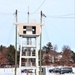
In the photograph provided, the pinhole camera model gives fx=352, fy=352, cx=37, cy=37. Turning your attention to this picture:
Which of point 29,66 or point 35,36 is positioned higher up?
point 35,36

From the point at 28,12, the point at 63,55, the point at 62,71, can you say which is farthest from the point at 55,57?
the point at 28,12

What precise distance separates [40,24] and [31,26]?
0.78 metres

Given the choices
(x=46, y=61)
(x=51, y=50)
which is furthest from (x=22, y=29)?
(x=51, y=50)

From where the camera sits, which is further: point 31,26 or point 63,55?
point 63,55

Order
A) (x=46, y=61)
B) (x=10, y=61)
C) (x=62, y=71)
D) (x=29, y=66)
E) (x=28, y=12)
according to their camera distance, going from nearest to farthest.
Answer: (x=29, y=66) < (x=28, y=12) < (x=62, y=71) < (x=10, y=61) < (x=46, y=61)

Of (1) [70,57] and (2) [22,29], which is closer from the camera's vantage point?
(2) [22,29]

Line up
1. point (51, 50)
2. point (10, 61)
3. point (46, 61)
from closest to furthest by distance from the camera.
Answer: point (10, 61) < point (46, 61) < point (51, 50)

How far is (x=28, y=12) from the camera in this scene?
33000 mm

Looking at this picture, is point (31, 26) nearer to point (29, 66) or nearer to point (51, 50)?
point (29, 66)

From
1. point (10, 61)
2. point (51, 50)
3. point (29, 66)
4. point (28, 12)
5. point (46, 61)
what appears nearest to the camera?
point (29, 66)

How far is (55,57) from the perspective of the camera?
365ft

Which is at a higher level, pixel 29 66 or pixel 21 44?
pixel 21 44

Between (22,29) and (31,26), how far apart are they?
0.76 metres

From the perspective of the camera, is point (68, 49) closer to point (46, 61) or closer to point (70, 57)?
point (70, 57)
